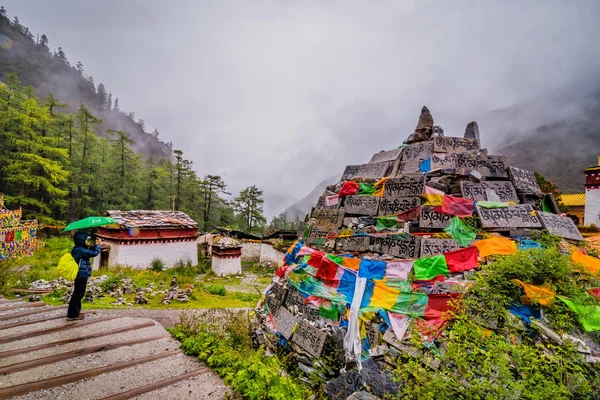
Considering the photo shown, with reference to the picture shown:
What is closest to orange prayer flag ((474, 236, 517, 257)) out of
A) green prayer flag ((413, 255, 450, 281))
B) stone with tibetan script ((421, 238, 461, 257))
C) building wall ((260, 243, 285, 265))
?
stone with tibetan script ((421, 238, 461, 257))

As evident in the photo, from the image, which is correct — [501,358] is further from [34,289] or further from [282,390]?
[34,289]

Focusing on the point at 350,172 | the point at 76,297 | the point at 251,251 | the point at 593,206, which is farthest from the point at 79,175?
the point at 593,206

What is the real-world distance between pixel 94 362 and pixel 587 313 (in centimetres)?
790

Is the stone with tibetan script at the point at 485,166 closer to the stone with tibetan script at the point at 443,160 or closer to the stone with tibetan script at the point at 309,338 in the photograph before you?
the stone with tibetan script at the point at 443,160

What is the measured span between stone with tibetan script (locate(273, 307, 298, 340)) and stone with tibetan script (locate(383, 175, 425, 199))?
402 cm

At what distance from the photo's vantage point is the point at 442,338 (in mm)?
4504

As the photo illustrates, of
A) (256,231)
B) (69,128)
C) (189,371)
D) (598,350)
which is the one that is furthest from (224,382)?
(256,231)

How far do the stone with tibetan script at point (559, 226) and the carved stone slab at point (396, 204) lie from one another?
2598mm

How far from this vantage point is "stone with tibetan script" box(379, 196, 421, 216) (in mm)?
7234

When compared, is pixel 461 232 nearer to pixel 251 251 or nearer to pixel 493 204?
pixel 493 204

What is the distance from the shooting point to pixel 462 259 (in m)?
5.55

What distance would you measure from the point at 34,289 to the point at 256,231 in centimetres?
3181

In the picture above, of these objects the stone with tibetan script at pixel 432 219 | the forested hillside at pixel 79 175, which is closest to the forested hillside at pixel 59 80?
the forested hillside at pixel 79 175

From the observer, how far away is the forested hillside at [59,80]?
73.1 metres
